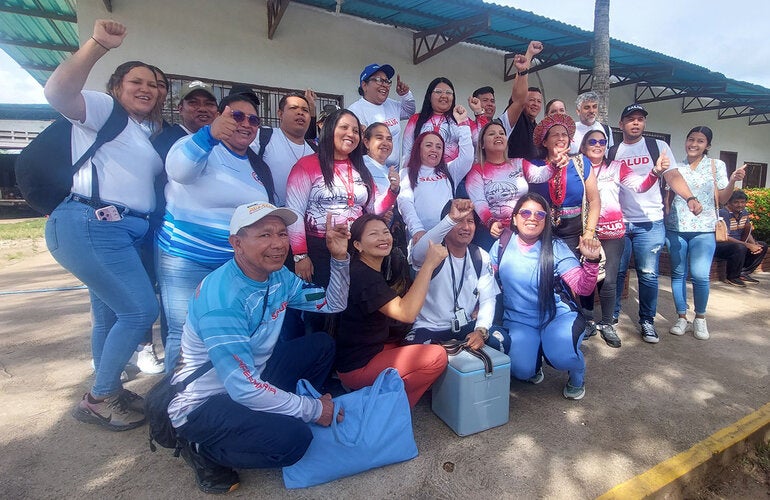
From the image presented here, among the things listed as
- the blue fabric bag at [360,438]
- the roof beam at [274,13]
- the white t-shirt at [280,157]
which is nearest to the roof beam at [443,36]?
the roof beam at [274,13]

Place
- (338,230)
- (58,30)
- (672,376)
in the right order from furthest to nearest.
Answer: (58,30)
(672,376)
(338,230)

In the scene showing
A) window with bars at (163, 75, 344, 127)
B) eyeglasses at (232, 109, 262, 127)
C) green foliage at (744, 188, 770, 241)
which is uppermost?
window with bars at (163, 75, 344, 127)

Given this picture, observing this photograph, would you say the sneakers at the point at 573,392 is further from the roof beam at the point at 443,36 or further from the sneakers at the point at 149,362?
the roof beam at the point at 443,36

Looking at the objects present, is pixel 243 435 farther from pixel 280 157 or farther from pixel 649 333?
pixel 649 333

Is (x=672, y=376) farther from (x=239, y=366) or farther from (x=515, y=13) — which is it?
(x=515, y=13)

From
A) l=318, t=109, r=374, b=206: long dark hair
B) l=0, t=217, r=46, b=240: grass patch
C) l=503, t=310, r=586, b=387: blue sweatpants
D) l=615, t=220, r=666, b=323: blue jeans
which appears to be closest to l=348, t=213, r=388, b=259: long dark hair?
l=318, t=109, r=374, b=206: long dark hair

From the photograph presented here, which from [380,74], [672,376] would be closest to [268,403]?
[380,74]

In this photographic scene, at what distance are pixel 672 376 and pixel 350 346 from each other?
2.62 m

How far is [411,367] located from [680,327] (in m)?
3.29

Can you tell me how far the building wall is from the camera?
19.1ft

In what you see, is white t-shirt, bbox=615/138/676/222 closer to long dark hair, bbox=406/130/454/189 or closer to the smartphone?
long dark hair, bbox=406/130/454/189

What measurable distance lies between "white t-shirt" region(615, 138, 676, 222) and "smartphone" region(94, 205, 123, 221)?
4142mm

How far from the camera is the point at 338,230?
2406mm

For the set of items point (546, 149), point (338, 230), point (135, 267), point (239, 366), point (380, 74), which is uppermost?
point (380, 74)
